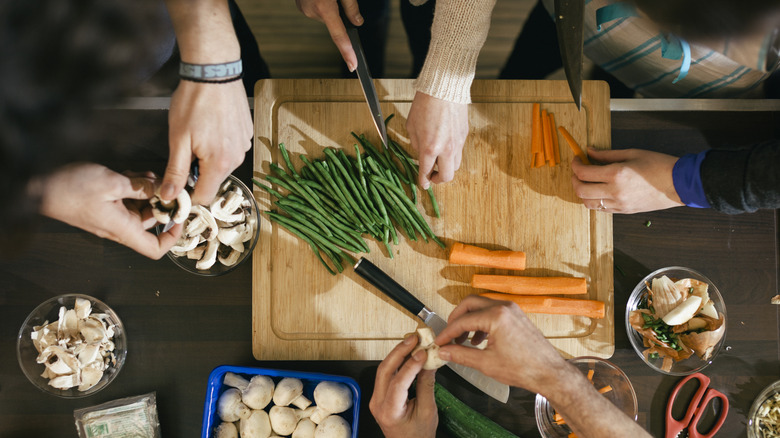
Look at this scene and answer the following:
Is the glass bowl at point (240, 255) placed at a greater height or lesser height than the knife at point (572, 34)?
lesser

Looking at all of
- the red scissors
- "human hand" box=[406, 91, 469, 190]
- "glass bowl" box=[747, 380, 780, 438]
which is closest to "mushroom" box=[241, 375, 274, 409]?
"human hand" box=[406, 91, 469, 190]

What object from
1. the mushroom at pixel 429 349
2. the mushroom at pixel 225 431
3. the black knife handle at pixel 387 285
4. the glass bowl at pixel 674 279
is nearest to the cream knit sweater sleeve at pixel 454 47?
the black knife handle at pixel 387 285

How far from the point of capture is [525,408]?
219 cm

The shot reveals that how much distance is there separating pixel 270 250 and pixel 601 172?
1409 mm

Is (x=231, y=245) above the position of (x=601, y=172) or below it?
below

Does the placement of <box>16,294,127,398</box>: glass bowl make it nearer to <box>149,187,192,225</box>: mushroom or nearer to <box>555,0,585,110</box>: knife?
<box>149,187,192,225</box>: mushroom

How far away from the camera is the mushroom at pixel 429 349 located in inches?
71.7

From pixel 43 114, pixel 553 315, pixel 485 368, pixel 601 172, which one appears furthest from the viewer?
pixel 553 315

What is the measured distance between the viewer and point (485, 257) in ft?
6.84

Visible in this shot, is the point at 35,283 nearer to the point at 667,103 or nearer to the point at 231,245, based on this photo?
the point at 231,245

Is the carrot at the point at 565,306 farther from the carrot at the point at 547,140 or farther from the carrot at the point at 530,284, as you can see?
the carrot at the point at 547,140

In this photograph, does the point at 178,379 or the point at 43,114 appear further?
the point at 178,379

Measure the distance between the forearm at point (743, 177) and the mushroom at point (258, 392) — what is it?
1.87 m

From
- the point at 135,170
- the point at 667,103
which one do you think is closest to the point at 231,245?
the point at 135,170
